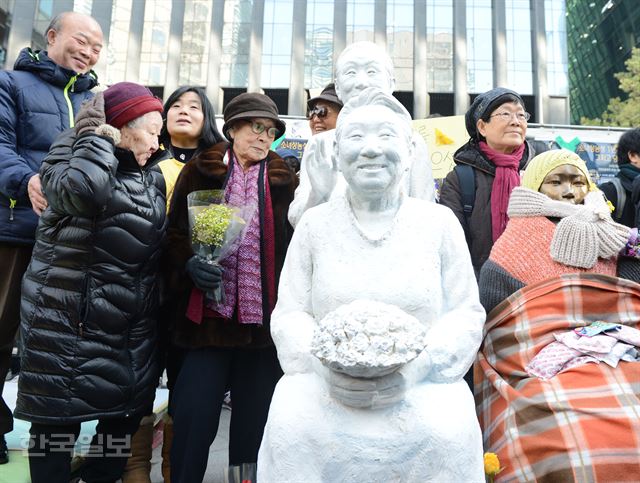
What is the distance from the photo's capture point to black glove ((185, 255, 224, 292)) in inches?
98.8

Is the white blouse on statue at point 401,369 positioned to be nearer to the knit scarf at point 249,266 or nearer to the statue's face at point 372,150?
the statue's face at point 372,150

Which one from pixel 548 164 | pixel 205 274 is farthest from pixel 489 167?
pixel 205 274

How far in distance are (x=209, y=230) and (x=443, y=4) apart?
23615mm

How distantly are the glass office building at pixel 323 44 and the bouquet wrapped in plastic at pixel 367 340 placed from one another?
21781 mm

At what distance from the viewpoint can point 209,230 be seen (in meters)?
2.50

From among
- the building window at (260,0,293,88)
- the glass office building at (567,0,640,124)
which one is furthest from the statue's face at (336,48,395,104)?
the glass office building at (567,0,640,124)

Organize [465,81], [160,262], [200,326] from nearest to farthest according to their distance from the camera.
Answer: [200,326] < [160,262] < [465,81]

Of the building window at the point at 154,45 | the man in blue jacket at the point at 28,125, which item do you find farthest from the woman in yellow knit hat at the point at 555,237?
the building window at the point at 154,45

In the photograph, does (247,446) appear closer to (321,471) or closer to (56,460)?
(56,460)

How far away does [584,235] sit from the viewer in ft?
8.55

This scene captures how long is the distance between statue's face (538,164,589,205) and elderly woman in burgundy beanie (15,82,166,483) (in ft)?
6.56

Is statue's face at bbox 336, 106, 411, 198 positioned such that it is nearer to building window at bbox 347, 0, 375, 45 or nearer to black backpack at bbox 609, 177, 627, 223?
black backpack at bbox 609, 177, 627, 223

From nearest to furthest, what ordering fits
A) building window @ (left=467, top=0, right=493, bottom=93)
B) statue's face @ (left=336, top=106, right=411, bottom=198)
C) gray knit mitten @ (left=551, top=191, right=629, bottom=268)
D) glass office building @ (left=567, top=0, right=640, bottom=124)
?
statue's face @ (left=336, top=106, right=411, bottom=198) < gray knit mitten @ (left=551, top=191, right=629, bottom=268) < building window @ (left=467, top=0, right=493, bottom=93) < glass office building @ (left=567, top=0, right=640, bottom=124)

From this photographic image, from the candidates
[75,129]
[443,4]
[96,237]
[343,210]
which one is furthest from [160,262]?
[443,4]
